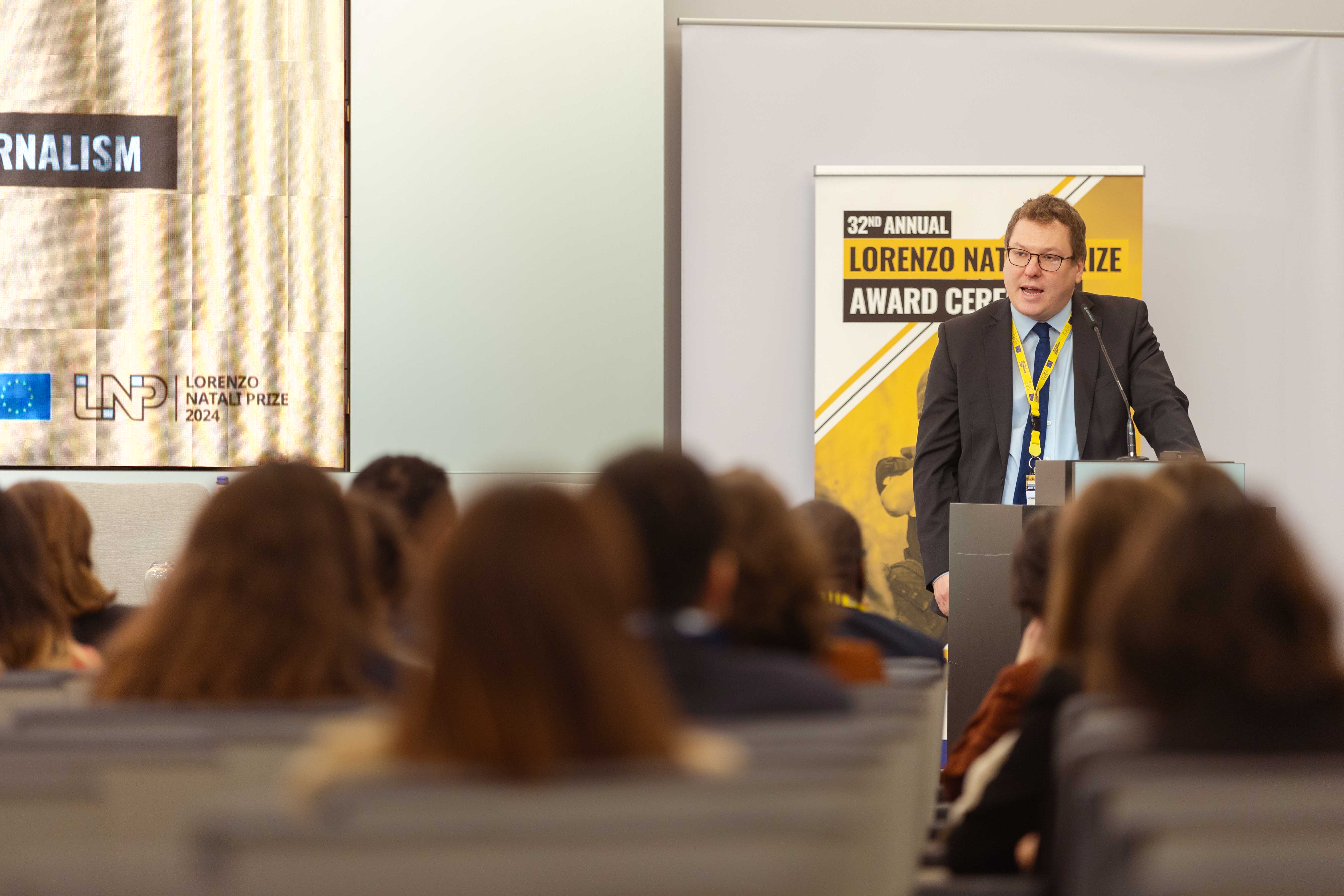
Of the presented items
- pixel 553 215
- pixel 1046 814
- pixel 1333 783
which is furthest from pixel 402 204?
pixel 1333 783

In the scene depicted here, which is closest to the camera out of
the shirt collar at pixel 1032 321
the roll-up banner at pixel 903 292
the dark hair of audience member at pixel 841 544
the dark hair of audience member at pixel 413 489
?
the dark hair of audience member at pixel 841 544

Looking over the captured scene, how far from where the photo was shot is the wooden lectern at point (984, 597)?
3432 mm

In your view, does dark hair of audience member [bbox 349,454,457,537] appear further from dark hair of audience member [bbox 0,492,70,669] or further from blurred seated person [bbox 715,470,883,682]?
blurred seated person [bbox 715,470,883,682]

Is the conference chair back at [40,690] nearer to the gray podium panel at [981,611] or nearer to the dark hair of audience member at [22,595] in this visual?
the dark hair of audience member at [22,595]

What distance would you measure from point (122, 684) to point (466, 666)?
835 mm

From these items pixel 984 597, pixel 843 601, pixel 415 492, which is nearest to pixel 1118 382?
pixel 984 597

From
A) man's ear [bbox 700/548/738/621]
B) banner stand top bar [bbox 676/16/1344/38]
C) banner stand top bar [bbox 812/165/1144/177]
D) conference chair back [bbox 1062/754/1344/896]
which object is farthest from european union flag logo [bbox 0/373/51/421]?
conference chair back [bbox 1062/754/1344/896]

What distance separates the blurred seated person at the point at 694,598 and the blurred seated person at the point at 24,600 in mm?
1141

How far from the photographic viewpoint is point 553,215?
5863mm

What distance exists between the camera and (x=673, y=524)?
1.62m

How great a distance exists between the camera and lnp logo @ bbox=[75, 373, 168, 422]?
5781 millimetres

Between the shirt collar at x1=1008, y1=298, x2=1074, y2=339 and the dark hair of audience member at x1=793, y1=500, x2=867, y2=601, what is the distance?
1974mm

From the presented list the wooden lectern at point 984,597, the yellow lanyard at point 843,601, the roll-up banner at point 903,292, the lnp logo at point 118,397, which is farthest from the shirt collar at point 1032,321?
the lnp logo at point 118,397

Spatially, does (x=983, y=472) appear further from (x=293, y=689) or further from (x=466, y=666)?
(x=466, y=666)
